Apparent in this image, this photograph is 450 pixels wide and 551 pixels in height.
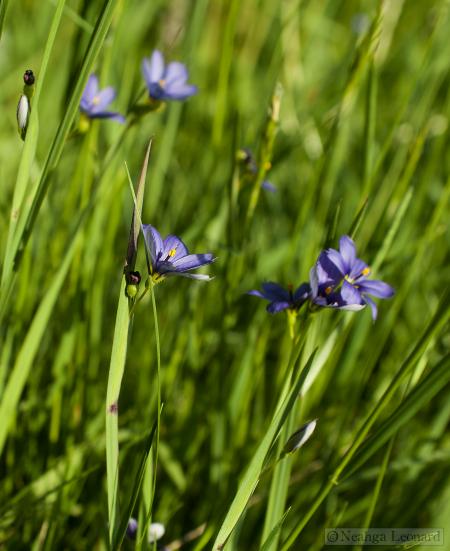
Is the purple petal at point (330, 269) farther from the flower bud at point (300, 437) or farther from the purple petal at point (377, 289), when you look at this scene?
the flower bud at point (300, 437)

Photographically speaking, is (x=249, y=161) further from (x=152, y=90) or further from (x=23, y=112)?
(x=23, y=112)

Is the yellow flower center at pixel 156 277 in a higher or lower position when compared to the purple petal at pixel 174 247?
lower

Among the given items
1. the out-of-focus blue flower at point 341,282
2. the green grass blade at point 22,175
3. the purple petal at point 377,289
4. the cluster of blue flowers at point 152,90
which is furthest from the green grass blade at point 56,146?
the purple petal at point 377,289

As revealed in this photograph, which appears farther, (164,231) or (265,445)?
(164,231)

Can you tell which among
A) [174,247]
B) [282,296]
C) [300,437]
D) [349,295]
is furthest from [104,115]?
[300,437]

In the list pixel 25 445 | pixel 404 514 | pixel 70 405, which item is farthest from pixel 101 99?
pixel 404 514

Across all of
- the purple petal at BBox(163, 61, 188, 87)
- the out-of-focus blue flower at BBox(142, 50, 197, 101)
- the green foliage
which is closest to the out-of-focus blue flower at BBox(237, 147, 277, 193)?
Result: the green foliage

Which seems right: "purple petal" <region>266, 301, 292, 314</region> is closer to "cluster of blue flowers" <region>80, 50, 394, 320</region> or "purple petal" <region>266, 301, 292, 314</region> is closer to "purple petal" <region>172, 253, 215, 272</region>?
"cluster of blue flowers" <region>80, 50, 394, 320</region>

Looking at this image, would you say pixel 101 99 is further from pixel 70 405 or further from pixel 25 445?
pixel 25 445
